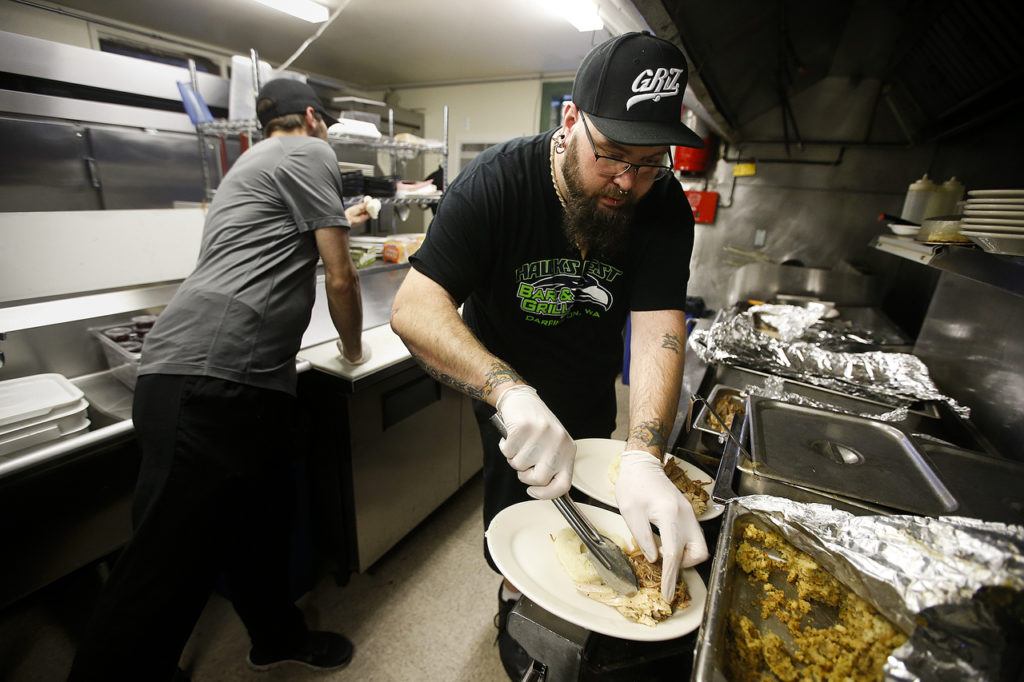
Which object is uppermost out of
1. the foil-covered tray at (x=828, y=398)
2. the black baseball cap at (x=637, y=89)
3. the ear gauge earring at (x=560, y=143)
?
the black baseball cap at (x=637, y=89)

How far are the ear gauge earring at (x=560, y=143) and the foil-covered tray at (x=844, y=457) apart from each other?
0.86 meters

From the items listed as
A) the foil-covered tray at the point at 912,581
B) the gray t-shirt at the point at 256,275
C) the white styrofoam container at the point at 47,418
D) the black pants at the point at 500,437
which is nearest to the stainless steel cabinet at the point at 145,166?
the gray t-shirt at the point at 256,275

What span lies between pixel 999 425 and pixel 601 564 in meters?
1.36

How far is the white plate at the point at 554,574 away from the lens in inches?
27.5

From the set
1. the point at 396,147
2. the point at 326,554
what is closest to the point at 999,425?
the point at 326,554

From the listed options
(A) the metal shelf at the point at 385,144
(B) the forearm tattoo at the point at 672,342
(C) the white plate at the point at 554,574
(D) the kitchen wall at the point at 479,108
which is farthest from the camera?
(D) the kitchen wall at the point at 479,108

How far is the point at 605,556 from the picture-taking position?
2.73ft

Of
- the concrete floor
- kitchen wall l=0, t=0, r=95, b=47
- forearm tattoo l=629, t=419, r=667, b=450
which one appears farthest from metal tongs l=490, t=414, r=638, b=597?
kitchen wall l=0, t=0, r=95, b=47

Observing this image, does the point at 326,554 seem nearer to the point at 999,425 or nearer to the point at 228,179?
the point at 228,179

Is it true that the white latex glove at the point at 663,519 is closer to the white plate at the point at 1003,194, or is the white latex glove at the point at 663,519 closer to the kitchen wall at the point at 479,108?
the white plate at the point at 1003,194

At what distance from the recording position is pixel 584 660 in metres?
0.69

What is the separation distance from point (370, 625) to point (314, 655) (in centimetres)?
24

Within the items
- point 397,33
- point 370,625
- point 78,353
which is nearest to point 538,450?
point 370,625

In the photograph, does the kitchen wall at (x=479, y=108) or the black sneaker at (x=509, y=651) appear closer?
the black sneaker at (x=509, y=651)
